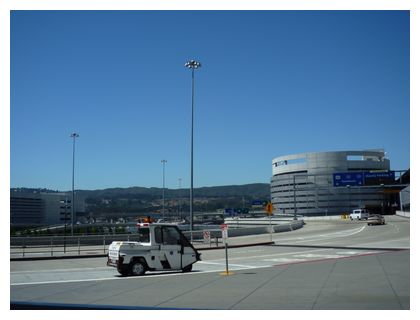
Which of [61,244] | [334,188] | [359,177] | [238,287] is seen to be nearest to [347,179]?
[359,177]

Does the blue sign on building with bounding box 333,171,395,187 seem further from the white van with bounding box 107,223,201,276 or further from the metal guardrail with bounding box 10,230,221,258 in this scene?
the white van with bounding box 107,223,201,276

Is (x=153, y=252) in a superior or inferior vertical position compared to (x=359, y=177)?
inferior

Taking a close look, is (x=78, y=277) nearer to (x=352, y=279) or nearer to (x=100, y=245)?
(x=352, y=279)

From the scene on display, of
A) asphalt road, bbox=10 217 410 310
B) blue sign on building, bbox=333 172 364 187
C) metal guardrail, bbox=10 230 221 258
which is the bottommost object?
metal guardrail, bbox=10 230 221 258

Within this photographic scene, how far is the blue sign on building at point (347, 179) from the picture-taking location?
9894 cm

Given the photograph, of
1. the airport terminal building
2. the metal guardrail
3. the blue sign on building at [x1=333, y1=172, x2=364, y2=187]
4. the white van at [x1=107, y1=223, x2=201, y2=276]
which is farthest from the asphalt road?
the airport terminal building

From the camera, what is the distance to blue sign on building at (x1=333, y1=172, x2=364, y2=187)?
98938 mm

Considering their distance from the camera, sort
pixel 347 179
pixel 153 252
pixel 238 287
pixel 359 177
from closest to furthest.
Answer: pixel 238 287
pixel 153 252
pixel 359 177
pixel 347 179

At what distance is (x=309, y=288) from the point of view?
13.9 meters

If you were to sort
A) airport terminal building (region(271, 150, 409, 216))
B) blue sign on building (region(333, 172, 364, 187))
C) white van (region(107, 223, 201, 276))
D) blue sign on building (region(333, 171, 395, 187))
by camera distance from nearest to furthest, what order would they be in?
1. white van (region(107, 223, 201, 276))
2. blue sign on building (region(333, 171, 395, 187))
3. blue sign on building (region(333, 172, 364, 187))
4. airport terminal building (region(271, 150, 409, 216))

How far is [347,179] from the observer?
9950cm

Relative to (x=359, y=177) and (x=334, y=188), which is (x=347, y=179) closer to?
(x=359, y=177)
